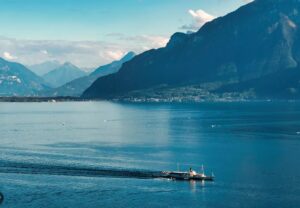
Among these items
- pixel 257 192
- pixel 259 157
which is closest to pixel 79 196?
pixel 257 192

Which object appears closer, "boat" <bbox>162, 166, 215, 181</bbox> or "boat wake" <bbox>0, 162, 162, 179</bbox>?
"boat" <bbox>162, 166, 215, 181</bbox>

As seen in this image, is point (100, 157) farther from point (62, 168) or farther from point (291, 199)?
point (291, 199)

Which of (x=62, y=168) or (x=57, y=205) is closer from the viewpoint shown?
(x=57, y=205)

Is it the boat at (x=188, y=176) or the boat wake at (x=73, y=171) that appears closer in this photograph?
the boat at (x=188, y=176)

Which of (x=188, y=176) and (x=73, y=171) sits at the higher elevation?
(x=73, y=171)

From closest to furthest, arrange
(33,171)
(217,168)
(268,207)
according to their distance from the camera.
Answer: (268,207) → (33,171) → (217,168)

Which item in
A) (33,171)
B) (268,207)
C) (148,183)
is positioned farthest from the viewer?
(33,171)

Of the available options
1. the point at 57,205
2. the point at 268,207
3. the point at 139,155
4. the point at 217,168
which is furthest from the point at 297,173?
the point at 57,205

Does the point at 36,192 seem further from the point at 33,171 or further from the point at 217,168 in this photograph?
the point at 217,168

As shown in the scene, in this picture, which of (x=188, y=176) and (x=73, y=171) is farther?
(x=73, y=171)
